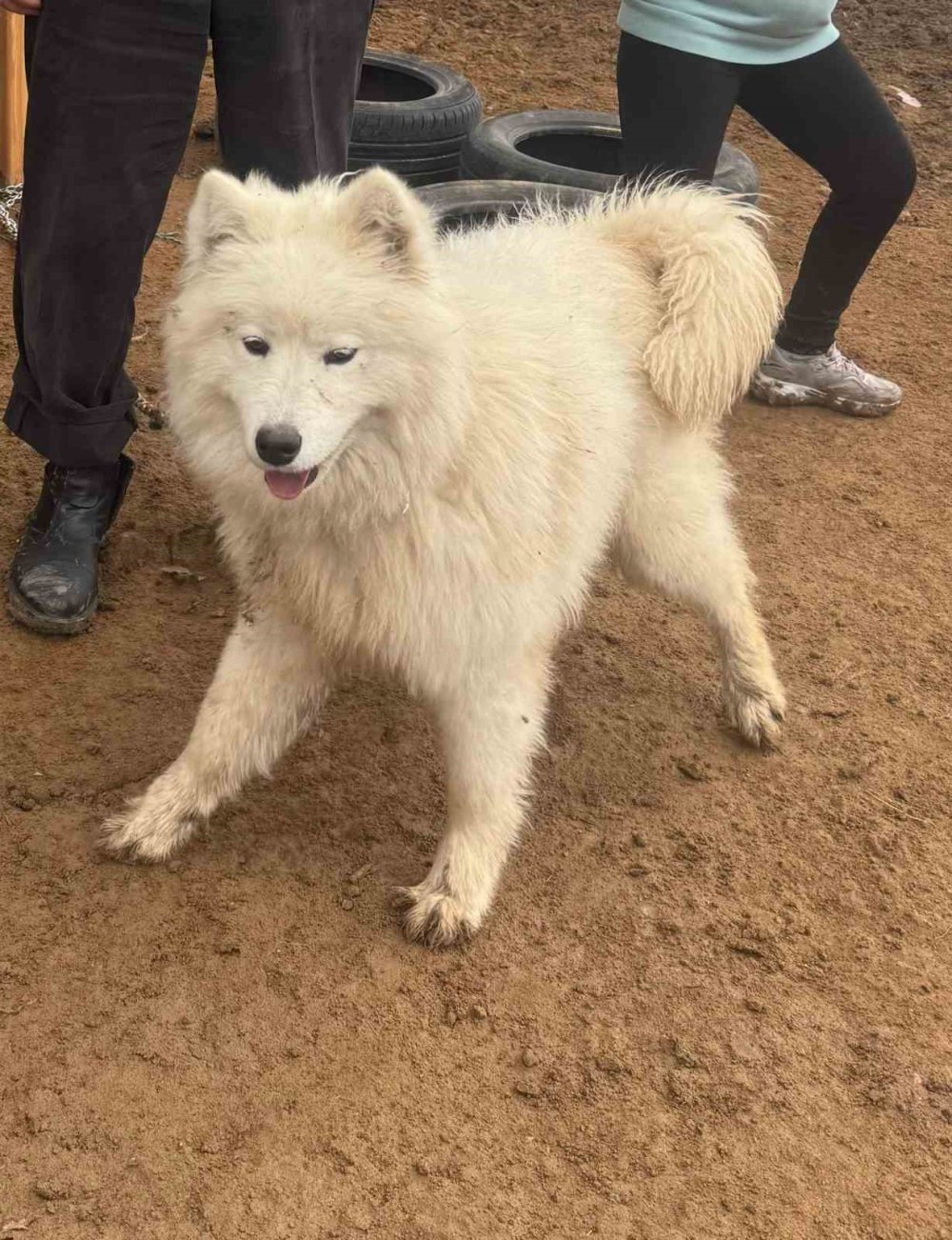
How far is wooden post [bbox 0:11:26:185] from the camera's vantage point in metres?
4.80

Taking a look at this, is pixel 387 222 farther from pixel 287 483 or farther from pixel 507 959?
pixel 507 959

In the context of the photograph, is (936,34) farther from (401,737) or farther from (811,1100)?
(811,1100)

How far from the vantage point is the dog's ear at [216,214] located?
1.99m

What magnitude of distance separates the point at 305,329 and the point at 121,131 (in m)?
1.00

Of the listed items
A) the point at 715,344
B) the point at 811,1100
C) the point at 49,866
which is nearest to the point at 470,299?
the point at 715,344

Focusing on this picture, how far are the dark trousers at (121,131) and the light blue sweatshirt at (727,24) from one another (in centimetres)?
104

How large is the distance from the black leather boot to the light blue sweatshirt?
1921mm

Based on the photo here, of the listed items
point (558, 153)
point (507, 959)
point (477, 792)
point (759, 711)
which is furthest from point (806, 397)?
point (507, 959)

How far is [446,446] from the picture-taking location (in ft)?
6.86

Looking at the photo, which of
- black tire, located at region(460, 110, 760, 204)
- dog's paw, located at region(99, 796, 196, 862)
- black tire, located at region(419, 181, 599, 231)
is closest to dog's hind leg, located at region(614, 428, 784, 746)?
dog's paw, located at region(99, 796, 196, 862)

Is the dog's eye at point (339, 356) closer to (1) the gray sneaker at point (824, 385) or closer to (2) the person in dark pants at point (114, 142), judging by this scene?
(2) the person in dark pants at point (114, 142)

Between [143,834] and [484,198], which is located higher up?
[484,198]

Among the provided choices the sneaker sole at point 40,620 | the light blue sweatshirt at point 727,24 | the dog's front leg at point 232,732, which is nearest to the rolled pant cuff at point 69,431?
the sneaker sole at point 40,620

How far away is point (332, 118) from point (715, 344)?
39.4 inches
